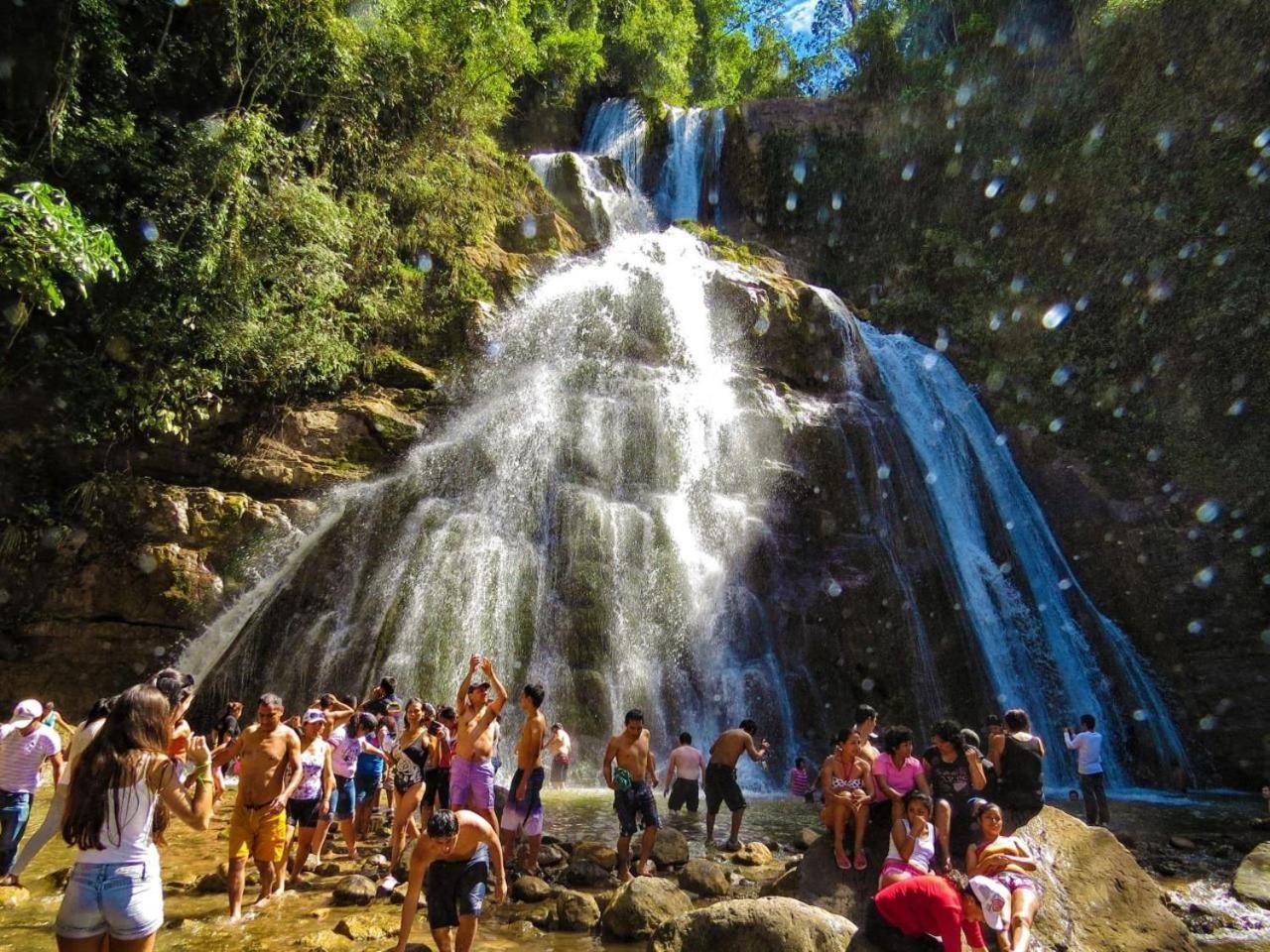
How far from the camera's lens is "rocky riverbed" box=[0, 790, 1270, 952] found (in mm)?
4996

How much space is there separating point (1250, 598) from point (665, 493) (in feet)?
42.1

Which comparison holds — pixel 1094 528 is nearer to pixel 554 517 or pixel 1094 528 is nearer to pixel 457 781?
pixel 554 517

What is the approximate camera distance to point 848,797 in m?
6.54

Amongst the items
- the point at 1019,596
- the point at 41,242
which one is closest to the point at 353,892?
the point at 41,242

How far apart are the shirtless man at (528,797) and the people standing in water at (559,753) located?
133 centimetres

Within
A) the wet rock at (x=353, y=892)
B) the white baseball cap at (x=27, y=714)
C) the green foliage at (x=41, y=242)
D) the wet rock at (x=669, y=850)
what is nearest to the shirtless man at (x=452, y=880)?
the wet rock at (x=353, y=892)

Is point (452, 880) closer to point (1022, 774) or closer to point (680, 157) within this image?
point (1022, 774)

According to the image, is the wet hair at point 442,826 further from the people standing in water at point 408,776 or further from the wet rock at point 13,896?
the wet rock at point 13,896

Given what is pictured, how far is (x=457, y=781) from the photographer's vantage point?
6184mm

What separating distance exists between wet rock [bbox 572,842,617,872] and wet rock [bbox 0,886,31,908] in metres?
4.48

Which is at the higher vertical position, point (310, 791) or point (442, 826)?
point (310, 791)

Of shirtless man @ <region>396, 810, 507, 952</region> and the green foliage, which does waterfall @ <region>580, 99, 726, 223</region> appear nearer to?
the green foliage

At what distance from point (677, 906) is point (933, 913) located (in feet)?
7.95

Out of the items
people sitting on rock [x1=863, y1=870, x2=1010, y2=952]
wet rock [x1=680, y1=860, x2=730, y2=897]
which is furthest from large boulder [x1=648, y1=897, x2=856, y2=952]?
wet rock [x1=680, y1=860, x2=730, y2=897]
